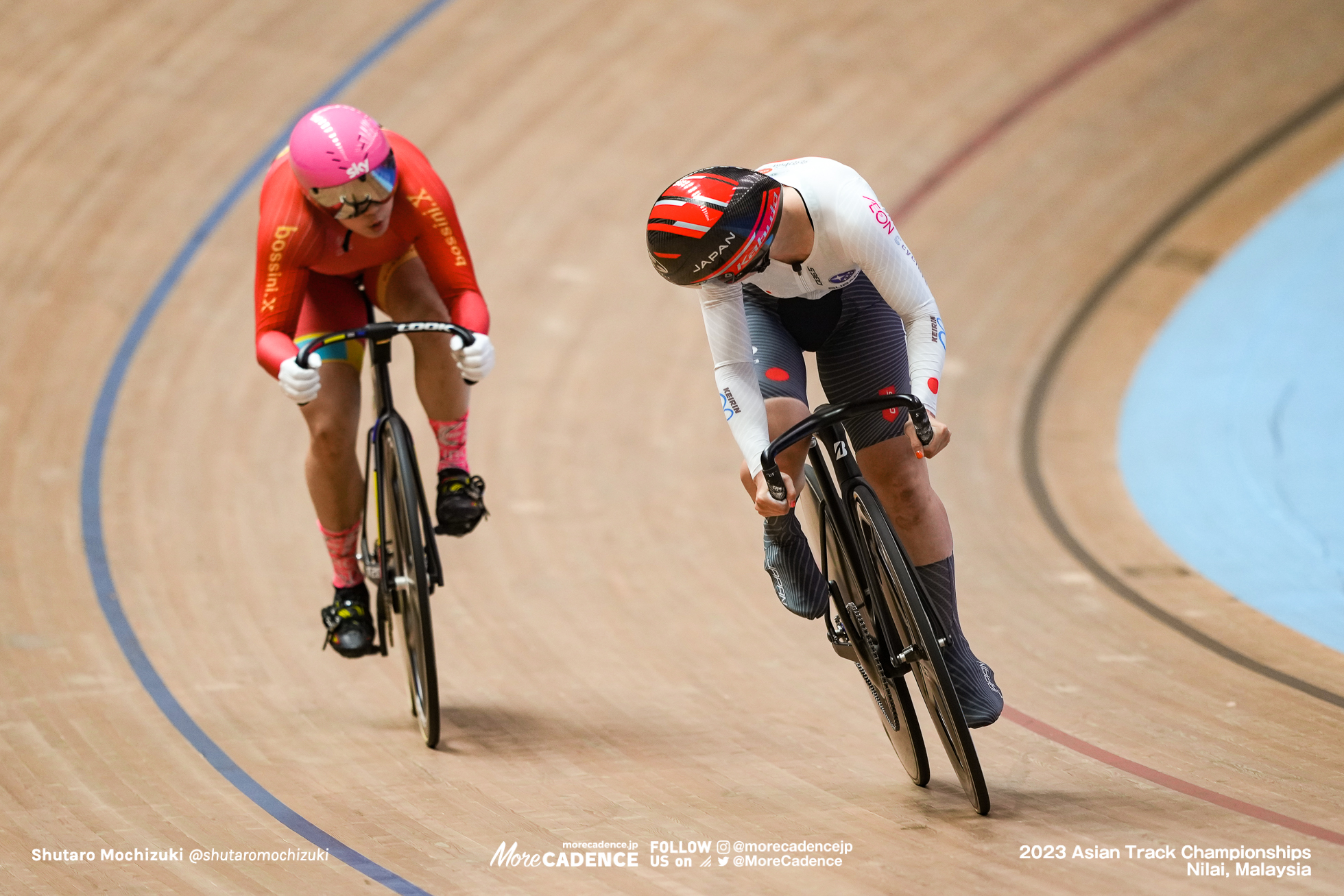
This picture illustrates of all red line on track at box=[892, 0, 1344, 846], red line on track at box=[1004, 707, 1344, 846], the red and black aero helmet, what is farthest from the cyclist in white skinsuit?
red line on track at box=[892, 0, 1344, 846]

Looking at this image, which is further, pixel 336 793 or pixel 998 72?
pixel 998 72

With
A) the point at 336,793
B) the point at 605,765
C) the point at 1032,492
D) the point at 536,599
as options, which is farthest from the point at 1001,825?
the point at 1032,492

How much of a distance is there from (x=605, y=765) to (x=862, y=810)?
2.00 feet

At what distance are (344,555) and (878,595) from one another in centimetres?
143

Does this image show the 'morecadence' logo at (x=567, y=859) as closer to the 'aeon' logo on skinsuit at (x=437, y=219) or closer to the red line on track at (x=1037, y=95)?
the 'aeon' logo on skinsuit at (x=437, y=219)

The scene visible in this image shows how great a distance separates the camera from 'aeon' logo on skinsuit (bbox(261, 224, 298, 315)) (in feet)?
9.78

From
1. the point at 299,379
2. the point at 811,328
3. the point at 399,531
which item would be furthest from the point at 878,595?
the point at 299,379

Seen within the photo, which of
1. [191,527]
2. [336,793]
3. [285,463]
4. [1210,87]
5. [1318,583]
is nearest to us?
[336,793]

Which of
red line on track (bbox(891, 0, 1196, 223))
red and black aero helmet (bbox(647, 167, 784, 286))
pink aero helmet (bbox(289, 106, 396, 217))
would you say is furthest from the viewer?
red line on track (bbox(891, 0, 1196, 223))

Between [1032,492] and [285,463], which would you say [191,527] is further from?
[1032,492]

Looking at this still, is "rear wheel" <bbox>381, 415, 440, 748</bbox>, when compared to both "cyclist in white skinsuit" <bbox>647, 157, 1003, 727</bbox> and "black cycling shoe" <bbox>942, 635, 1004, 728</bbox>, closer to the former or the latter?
"cyclist in white skinsuit" <bbox>647, 157, 1003, 727</bbox>

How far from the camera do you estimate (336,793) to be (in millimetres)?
2865

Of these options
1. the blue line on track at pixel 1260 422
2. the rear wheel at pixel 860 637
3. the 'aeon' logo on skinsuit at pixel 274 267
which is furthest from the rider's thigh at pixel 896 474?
the blue line on track at pixel 1260 422

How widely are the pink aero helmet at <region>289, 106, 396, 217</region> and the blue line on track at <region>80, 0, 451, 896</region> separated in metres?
1.26
